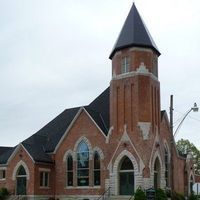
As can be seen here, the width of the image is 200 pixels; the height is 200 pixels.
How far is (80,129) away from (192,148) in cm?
4696

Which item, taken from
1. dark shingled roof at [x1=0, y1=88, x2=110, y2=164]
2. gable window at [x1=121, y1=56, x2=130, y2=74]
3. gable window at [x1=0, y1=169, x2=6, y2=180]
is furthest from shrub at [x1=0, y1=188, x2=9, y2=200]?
gable window at [x1=121, y1=56, x2=130, y2=74]

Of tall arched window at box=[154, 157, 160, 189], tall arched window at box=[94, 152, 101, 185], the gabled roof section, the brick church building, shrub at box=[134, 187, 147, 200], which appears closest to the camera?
shrub at box=[134, 187, 147, 200]

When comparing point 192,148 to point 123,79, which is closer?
point 123,79

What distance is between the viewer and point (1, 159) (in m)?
49.2

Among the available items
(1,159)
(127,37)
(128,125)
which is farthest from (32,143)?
(127,37)

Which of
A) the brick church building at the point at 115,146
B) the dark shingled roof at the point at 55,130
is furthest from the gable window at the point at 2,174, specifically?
the dark shingled roof at the point at 55,130

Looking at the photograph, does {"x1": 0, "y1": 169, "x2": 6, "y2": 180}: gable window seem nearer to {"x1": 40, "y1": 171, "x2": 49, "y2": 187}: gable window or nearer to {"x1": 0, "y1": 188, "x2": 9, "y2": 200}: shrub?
{"x1": 0, "y1": 188, "x2": 9, "y2": 200}: shrub

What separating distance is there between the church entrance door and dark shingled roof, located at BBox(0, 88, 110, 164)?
12.5ft

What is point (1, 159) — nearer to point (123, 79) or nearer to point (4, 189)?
point (4, 189)

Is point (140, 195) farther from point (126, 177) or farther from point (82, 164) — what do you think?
point (82, 164)

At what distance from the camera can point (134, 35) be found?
142 feet

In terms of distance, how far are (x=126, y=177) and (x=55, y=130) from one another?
41.8 ft

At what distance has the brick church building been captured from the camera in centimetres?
4122

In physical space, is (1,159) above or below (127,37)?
below
